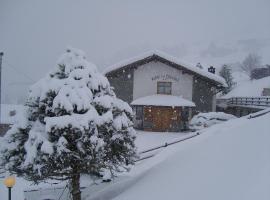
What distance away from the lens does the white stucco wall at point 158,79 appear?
29.3m

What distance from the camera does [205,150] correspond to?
11.1 meters

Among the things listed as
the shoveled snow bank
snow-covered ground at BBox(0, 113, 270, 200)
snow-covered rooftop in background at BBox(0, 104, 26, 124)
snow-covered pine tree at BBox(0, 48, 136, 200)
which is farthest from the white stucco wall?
snow-covered pine tree at BBox(0, 48, 136, 200)

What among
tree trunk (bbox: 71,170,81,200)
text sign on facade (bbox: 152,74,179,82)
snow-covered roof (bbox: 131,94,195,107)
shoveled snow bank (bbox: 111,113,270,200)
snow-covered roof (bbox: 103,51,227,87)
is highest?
snow-covered roof (bbox: 103,51,227,87)

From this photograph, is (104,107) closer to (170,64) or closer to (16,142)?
(16,142)

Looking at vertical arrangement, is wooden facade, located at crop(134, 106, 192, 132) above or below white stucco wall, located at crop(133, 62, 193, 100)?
below

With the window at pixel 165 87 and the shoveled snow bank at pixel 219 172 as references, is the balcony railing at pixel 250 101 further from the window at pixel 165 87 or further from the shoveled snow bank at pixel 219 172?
the shoveled snow bank at pixel 219 172

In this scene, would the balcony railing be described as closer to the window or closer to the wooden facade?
the wooden facade

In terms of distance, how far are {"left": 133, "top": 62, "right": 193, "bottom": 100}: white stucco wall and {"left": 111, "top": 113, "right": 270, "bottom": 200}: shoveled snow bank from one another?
56.0 feet

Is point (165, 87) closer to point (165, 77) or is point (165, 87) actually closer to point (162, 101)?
point (165, 77)

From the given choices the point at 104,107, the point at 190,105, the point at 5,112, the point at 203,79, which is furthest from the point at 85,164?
the point at 5,112

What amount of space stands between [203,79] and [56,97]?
21758 mm

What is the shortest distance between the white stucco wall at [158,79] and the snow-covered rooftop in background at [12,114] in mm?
11685

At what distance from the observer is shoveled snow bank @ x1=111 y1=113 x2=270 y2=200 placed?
7.21 m

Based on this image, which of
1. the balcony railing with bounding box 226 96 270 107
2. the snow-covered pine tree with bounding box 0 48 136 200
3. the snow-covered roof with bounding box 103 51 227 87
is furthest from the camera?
the snow-covered roof with bounding box 103 51 227 87
